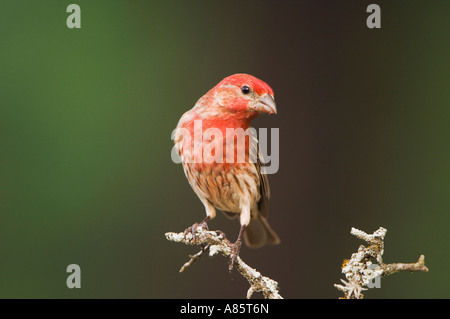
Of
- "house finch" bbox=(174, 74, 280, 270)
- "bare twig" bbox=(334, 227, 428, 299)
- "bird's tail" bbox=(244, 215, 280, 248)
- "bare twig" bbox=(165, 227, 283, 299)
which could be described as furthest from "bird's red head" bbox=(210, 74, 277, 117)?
"bird's tail" bbox=(244, 215, 280, 248)

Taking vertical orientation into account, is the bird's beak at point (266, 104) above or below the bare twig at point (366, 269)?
above

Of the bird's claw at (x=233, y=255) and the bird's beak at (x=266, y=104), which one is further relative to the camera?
the bird's beak at (x=266, y=104)

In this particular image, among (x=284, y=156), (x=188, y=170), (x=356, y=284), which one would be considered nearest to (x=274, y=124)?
(x=284, y=156)

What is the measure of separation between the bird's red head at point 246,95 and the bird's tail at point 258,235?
1.38 m

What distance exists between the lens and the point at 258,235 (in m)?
5.06

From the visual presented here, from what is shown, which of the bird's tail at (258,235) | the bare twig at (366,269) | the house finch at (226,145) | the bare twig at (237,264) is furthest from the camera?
the bird's tail at (258,235)

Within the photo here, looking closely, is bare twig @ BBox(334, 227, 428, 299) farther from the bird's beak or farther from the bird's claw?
the bird's beak

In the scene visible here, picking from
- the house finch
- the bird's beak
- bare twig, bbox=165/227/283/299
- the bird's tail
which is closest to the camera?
bare twig, bbox=165/227/283/299

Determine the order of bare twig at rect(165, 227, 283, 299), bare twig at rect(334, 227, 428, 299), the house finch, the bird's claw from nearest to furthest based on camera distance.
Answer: bare twig at rect(334, 227, 428, 299)
bare twig at rect(165, 227, 283, 299)
the bird's claw
the house finch

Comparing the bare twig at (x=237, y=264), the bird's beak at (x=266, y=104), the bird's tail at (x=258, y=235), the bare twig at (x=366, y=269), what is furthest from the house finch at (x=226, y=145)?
the bare twig at (x=366, y=269)

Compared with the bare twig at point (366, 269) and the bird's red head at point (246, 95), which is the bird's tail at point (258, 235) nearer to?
the bird's red head at point (246, 95)

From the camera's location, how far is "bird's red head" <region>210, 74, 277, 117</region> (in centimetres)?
372

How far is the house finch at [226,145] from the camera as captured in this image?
3811mm

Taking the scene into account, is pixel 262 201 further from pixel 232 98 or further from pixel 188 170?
pixel 232 98
